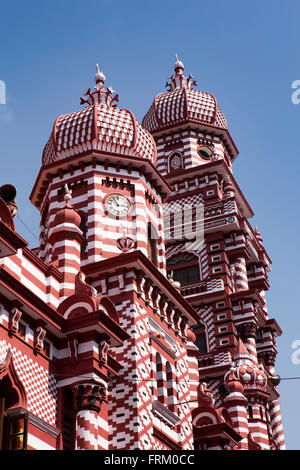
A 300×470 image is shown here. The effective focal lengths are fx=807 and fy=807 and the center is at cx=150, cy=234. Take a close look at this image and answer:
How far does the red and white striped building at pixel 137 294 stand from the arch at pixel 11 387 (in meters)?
0.04

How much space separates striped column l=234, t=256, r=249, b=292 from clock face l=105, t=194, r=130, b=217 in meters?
13.7

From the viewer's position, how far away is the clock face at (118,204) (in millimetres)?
30453

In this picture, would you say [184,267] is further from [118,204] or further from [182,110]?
[118,204]

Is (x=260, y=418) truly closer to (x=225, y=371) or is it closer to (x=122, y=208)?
(x=225, y=371)

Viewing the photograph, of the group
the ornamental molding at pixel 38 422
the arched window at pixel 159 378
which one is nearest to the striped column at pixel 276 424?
the arched window at pixel 159 378

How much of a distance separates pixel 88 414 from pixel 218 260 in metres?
21.2

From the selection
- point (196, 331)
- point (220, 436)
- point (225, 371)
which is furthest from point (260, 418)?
point (220, 436)

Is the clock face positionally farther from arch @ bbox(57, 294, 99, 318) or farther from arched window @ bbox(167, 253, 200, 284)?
arched window @ bbox(167, 253, 200, 284)

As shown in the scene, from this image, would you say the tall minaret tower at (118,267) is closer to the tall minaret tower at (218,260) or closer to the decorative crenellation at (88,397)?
the decorative crenellation at (88,397)

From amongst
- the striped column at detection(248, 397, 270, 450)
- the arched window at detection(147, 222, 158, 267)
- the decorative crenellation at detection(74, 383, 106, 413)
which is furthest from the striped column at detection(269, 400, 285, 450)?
the decorative crenellation at detection(74, 383, 106, 413)

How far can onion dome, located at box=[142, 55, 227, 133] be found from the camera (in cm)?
4738

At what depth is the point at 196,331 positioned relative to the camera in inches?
1597

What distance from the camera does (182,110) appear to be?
4756cm

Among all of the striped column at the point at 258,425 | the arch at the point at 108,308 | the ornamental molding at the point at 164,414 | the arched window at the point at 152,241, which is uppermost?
the arched window at the point at 152,241
